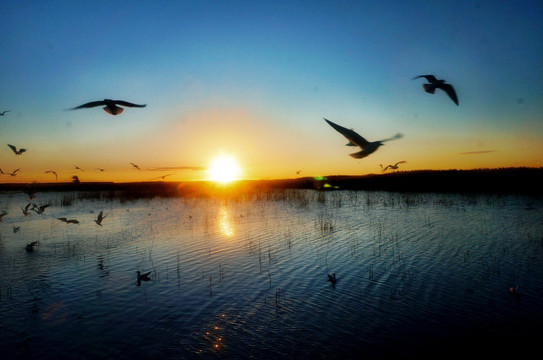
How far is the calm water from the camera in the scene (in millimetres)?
6332

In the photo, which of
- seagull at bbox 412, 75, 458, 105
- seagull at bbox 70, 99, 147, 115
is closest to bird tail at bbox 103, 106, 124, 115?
seagull at bbox 70, 99, 147, 115

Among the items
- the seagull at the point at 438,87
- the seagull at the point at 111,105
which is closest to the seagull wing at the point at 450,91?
the seagull at the point at 438,87

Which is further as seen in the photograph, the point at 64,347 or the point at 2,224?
the point at 2,224

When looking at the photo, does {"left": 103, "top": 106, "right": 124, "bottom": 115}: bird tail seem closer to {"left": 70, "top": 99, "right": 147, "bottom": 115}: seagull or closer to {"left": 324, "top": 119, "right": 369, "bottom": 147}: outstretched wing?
{"left": 70, "top": 99, "right": 147, "bottom": 115}: seagull

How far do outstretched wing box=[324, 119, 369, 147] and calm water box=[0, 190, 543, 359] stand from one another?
3.52 m

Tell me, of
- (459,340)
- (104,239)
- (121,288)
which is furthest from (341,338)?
(104,239)

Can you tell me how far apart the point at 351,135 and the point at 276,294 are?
199 inches

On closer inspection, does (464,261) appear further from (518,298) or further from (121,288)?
(121,288)

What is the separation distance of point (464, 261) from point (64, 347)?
35.0 ft

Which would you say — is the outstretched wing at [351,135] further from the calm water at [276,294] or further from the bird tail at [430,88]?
the calm water at [276,294]

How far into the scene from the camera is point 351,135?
4.95 m

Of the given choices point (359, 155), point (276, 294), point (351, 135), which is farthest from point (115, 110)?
point (276, 294)

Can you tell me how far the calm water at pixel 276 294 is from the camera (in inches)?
249

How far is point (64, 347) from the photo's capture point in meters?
6.36
